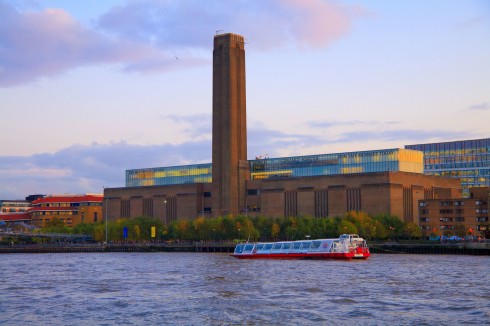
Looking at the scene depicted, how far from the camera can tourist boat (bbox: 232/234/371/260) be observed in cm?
14200

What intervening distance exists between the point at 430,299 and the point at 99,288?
33.5m

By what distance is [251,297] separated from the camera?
71188 mm

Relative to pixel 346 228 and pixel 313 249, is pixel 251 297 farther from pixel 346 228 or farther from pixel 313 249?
pixel 346 228

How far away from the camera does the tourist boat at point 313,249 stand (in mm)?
142000

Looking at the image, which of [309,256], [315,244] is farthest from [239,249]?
[309,256]

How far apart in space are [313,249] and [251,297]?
257 feet

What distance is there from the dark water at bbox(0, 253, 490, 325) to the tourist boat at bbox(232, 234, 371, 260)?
34.9 metres

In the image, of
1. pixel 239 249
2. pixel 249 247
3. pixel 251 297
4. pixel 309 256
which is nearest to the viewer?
pixel 251 297

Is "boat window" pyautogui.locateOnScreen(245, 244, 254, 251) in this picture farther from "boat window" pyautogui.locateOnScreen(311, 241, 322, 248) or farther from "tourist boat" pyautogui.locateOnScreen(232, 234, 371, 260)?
"boat window" pyautogui.locateOnScreen(311, 241, 322, 248)

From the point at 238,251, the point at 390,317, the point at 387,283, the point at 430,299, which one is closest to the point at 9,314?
the point at 390,317

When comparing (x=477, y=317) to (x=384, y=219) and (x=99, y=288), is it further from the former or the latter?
(x=384, y=219)

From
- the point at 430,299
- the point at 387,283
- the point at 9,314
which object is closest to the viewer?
the point at 9,314

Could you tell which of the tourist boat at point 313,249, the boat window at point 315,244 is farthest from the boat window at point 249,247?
the boat window at point 315,244

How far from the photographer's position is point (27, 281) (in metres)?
93.9
